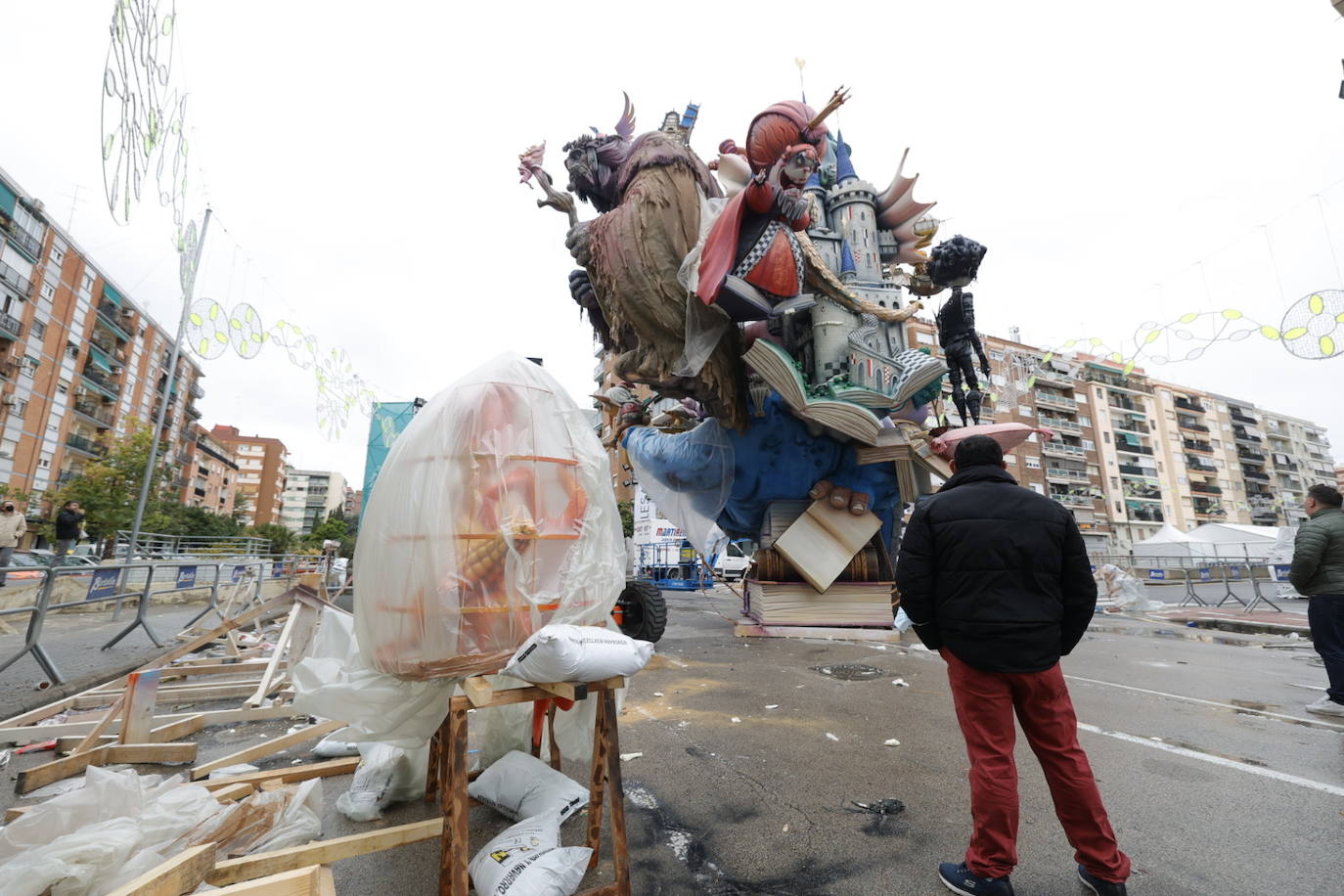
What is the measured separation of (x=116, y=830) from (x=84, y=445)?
46.8m

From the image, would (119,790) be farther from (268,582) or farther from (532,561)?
(268,582)

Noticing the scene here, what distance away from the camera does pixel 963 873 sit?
1.88 meters

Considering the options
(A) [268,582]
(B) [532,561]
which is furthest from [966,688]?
(A) [268,582]

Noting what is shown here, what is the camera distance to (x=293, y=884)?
1.53 metres

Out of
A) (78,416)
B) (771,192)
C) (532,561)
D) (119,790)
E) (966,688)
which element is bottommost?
(119,790)

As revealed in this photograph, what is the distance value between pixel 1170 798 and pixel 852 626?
310 centimetres

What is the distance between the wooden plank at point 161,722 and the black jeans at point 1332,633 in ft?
21.3

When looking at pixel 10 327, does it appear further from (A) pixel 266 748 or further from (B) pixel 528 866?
(B) pixel 528 866

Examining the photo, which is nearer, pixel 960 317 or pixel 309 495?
pixel 960 317

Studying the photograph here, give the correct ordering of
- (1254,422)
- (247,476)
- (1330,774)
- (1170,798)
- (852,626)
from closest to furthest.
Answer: (1170,798)
(1330,774)
(852,626)
(1254,422)
(247,476)

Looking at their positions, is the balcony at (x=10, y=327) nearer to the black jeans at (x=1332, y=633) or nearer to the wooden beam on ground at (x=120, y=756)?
the wooden beam on ground at (x=120, y=756)

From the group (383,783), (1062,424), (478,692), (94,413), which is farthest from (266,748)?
(1062,424)

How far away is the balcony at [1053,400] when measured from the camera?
43.6m

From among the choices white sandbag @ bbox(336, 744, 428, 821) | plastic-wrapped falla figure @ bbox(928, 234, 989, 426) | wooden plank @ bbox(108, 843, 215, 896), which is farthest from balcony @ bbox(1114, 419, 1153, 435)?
wooden plank @ bbox(108, 843, 215, 896)
